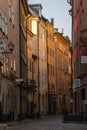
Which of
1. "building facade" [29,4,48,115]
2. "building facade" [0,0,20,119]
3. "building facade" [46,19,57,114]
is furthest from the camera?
"building facade" [46,19,57,114]

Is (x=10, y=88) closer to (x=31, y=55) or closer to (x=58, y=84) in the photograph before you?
(x=31, y=55)

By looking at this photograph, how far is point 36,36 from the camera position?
80.6 meters

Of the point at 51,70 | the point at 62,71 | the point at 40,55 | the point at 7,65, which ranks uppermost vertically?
the point at 40,55

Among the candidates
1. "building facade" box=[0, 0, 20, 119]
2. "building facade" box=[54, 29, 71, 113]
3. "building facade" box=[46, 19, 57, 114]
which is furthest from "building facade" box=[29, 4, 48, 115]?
"building facade" box=[0, 0, 20, 119]

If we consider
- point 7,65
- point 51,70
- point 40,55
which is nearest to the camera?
point 7,65

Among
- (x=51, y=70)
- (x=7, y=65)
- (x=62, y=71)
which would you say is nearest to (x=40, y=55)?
(x=51, y=70)

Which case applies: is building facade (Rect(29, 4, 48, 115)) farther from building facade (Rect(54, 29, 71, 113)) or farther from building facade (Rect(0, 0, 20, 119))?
building facade (Rect(0, 0, 20, 119))

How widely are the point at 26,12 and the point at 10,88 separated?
2175cm

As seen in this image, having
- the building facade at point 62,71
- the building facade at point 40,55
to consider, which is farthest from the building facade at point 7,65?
the building facade at point 62,71

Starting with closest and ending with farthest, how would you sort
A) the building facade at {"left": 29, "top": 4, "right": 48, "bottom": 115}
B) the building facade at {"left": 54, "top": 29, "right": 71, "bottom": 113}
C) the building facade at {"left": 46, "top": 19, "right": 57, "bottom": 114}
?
1. the building facade at {"left": 29, "top": 4, "right": 48, "bottom": 115}
2. the building facade at {"left": 46, "top": 19, "right": 57, "bottom": 114}
3. the building facade at {"left": 54, "top": 29, "right": 71, "bottom": 113}

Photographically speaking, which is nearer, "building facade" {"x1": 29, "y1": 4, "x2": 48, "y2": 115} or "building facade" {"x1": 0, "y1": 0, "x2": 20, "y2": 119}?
"building facade" {"x1": 0, "y1": 0, "x2": 20, "y2": 119}

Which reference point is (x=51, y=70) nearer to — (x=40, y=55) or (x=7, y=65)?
(x=40, y=55)

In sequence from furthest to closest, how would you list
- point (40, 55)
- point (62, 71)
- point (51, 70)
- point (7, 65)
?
point (62, 71)
point (51, 70)
point (40, 55)
point (7, 65)

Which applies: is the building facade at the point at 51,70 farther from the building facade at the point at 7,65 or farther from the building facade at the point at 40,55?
the building facade at the point at 7,65
